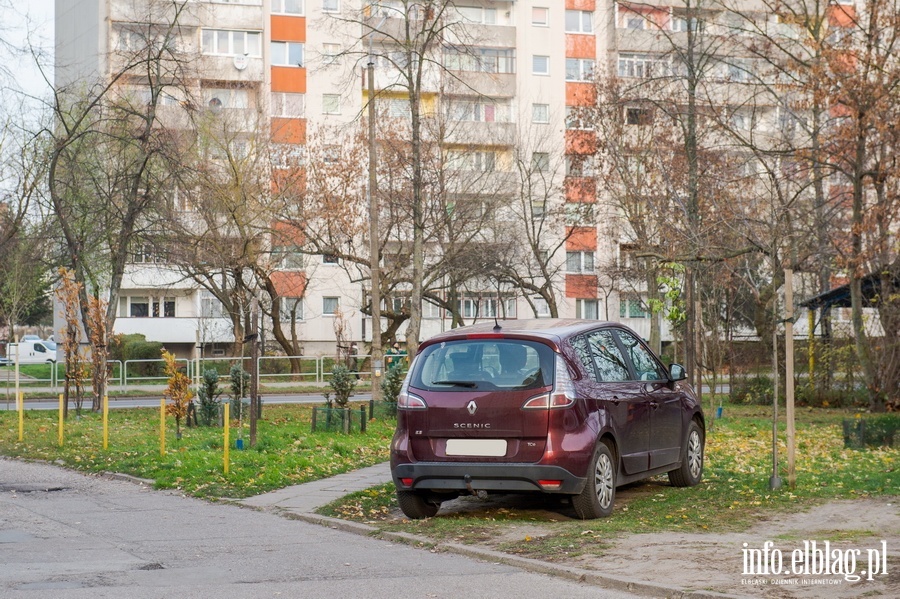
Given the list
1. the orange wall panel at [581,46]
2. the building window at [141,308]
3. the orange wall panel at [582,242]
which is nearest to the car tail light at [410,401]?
the orange wall panel at [582,242]

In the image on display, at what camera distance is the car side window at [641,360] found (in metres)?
11.8

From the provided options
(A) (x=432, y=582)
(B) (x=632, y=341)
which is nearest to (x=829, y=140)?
(B) (x=632, y=341)

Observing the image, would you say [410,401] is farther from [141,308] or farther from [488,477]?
[141,308]

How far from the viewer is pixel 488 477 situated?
10141mm

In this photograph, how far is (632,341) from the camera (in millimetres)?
12094

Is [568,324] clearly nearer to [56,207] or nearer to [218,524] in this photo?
[218,524]

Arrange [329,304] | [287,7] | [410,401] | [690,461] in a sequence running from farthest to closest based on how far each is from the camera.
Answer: [329,304] < [287,7] < [690,461] < [410,401]

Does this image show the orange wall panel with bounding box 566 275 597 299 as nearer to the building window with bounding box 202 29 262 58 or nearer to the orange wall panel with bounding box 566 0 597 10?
the orange wall panel with bounding box 566 0 597 10

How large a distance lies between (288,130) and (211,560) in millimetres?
44578

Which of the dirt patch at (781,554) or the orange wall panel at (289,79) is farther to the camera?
the orange wall panel at (289,79)

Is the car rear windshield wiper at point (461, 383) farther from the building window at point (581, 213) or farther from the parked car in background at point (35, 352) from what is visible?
the parked car in background at point (35, 352)

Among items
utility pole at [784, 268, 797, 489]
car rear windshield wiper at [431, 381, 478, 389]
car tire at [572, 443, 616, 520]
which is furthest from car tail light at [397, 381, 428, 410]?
utility pole at [784, 268, 797, 489]

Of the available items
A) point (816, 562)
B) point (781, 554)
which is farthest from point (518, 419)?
point (816, 562)

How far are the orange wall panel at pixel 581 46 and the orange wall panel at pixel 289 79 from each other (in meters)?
14.6
